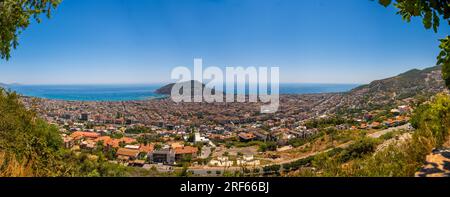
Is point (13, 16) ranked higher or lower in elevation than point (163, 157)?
higher

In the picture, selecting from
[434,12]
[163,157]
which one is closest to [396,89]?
[163,157]

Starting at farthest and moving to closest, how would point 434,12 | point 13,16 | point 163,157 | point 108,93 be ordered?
1. point 108,93
2. point 163,157
3. point 13,16
4. point 434,12

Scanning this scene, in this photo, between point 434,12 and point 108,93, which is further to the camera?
point 108,93

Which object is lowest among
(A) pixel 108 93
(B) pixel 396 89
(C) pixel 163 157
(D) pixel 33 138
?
(C) pixel 163 157

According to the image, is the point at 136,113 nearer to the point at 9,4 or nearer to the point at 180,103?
the point at 180,103

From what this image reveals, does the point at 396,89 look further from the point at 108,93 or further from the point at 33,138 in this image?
the point at 108,93

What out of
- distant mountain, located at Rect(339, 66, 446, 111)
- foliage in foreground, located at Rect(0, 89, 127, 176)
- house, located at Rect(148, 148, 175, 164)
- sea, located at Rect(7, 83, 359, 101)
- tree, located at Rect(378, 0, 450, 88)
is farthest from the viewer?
sea, located at Rect(7, 83, 359, 101)

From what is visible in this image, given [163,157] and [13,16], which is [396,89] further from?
[13,16]

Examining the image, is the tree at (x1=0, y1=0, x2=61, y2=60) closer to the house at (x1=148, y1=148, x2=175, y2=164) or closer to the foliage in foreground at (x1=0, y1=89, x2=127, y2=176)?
the foliage in foreground at (x1=0, y1=89, x2=127, y2=176)

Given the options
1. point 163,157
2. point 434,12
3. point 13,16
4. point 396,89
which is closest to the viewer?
point 434,12

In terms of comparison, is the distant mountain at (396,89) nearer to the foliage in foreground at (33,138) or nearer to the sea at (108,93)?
the sea at (108,93)

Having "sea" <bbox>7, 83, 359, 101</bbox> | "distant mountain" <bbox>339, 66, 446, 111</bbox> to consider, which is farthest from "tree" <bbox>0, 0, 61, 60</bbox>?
"sea" <bbox>7, 83, 359, 101</bbox>

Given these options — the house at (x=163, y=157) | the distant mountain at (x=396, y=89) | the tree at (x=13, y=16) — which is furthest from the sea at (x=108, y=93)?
the tree at (x=13, y=16)
